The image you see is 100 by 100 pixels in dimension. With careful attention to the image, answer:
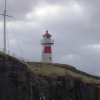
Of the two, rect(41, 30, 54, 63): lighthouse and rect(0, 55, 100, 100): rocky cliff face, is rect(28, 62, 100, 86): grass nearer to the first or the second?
rect(0, 55, 100, 100): rocky cliff face

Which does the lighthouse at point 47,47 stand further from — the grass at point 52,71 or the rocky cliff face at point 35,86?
the rocky cliff face at point 35,86

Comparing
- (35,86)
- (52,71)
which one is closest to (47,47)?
(52,71)

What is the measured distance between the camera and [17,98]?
8431cm

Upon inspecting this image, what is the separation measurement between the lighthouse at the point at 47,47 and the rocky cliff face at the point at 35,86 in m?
17.1

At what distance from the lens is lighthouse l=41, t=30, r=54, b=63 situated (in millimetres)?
121500

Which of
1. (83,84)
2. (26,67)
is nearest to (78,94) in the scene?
(83,84)

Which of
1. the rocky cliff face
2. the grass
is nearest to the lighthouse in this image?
the grass

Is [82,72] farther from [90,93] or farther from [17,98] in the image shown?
[17,98]

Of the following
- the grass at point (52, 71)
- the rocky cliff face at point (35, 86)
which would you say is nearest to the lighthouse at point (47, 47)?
the grass at point (52, 71)

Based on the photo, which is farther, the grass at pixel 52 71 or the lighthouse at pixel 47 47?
the lighthouse at pixel 47 47

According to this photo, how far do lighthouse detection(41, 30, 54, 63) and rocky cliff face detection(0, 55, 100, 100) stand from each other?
17086mm

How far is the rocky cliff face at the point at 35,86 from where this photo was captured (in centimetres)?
8369

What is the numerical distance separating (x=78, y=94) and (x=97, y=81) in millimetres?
8013

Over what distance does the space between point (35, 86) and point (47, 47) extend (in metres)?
33.5
